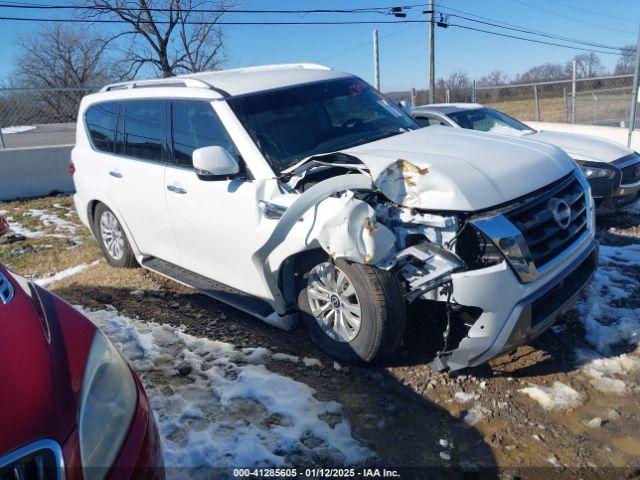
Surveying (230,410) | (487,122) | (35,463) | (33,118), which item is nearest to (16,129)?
(33,118)

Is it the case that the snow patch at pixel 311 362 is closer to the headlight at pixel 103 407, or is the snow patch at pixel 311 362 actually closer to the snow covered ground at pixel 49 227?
the headlight at pixel 103 407

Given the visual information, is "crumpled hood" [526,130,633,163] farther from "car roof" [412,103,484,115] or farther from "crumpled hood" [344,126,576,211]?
"crumpled hood" [344,126,576,211]

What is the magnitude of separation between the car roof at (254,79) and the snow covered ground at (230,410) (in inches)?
79.3

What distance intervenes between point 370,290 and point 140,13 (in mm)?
27671

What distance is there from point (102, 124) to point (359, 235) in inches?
147

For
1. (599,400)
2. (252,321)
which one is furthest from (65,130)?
(599,400)

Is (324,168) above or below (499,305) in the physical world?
above

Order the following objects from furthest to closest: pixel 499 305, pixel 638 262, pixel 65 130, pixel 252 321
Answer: pixel 65 130
pixel 638 262
pixel 252 321
pixel 499 305

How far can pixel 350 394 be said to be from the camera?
135 inches

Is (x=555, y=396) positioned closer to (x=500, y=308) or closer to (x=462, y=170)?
(x=500, y=308)

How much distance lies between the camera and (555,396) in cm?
328

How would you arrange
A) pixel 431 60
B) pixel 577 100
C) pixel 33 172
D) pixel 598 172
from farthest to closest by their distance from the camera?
pixel 431 60, pixel 577 100, pixel 33 172, pixel 598 172

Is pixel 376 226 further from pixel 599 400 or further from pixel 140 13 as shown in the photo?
pixel 140 13

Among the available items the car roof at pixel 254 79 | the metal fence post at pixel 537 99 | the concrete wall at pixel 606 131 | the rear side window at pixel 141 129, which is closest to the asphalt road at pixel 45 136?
the rear side window at pixel 141 129
